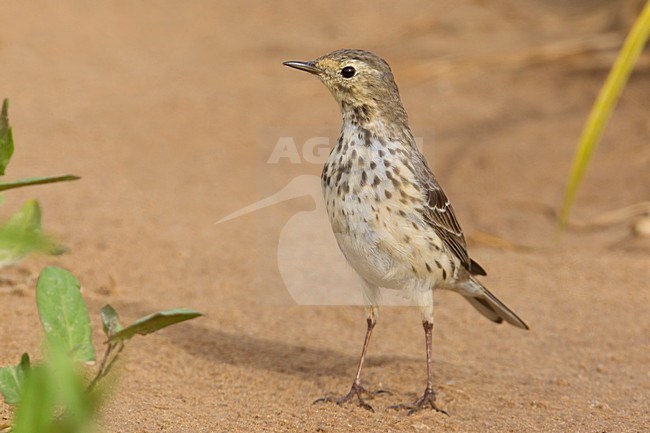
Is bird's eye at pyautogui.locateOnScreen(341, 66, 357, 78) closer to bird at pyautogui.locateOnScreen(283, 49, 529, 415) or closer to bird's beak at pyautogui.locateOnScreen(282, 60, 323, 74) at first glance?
bird at pyautogui.locateOnScreen(283, 49, 529, 415)

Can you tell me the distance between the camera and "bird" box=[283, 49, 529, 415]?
395cm

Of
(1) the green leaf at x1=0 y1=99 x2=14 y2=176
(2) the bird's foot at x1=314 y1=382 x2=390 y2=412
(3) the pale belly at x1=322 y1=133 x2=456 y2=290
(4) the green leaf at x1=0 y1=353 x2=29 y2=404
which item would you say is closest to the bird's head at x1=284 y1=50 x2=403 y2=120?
(3) the pale belly at x1=322 y1=133 x2=456 y2=290

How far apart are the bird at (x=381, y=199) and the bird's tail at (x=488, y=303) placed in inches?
10.6

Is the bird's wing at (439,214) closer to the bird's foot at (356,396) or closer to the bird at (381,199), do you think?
the bird at (381,199)

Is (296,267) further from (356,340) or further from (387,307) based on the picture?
(356,340)

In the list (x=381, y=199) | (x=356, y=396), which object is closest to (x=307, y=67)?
(x=381, y=199)

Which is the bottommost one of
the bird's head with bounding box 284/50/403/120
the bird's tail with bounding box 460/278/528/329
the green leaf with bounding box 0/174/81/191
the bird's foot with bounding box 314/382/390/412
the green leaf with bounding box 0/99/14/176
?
the bird's foot with bounding box 314/382/390/412

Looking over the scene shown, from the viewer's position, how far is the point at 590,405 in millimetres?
4090

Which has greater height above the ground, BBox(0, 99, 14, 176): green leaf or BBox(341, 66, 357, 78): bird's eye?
BBox(341, 66, 357, 78): bird's eye

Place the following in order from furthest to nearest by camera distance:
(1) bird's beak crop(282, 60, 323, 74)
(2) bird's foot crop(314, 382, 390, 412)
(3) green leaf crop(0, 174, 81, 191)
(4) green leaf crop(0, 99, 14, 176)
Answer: (1) bird's beak crop(282, 60, 323, 74)
(2) bird's foot crop(314, 382, 390, 412)
(4) green leaf crop(0, 99, 14, 176)
(3) green leaf crop(0, 174, 81, 191)

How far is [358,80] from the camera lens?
13.6 feet

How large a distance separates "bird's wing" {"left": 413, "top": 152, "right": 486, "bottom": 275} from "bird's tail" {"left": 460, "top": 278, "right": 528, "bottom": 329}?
0.10 m

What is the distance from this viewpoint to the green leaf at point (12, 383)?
95.3 inches

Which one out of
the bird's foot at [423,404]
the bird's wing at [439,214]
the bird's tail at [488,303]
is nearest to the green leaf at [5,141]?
the bird's wing at [439,214]
